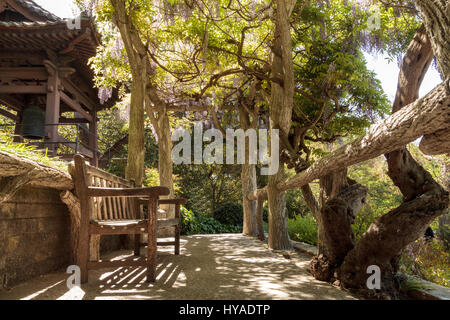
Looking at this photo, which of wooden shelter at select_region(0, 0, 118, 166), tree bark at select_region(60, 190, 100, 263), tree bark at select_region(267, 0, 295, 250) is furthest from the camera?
wooden shelter at select_region(0, 0, 118, 166)

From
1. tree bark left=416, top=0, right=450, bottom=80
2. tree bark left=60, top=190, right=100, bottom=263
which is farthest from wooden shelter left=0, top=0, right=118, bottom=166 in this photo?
tree bark left=416, top=0, right=450, bottom=80

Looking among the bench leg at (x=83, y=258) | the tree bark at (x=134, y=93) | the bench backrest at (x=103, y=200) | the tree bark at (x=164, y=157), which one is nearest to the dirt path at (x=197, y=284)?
the bench leg at (x=83, y=258)

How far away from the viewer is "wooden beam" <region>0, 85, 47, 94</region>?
23.9ft

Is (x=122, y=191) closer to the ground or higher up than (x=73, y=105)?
closer to the ground

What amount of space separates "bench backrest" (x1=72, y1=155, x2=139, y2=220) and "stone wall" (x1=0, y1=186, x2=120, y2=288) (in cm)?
33

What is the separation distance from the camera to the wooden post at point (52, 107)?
6.98 meters

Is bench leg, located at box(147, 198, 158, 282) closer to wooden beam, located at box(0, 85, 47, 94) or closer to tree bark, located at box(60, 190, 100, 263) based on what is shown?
tree bark, located at box(60, 190, 100, 263)

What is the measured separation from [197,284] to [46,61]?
6.49 m

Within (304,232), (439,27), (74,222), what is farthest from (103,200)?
(304,232)

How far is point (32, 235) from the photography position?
2.42 m

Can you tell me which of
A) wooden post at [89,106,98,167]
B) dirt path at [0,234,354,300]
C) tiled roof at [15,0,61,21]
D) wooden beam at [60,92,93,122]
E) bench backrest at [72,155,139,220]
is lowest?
dirt path at [0,234,354,300]

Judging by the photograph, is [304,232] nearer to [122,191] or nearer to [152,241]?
[152,241]

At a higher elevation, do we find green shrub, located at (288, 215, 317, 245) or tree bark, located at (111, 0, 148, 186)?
tree bark, located at (111, 0, 148, 186)
